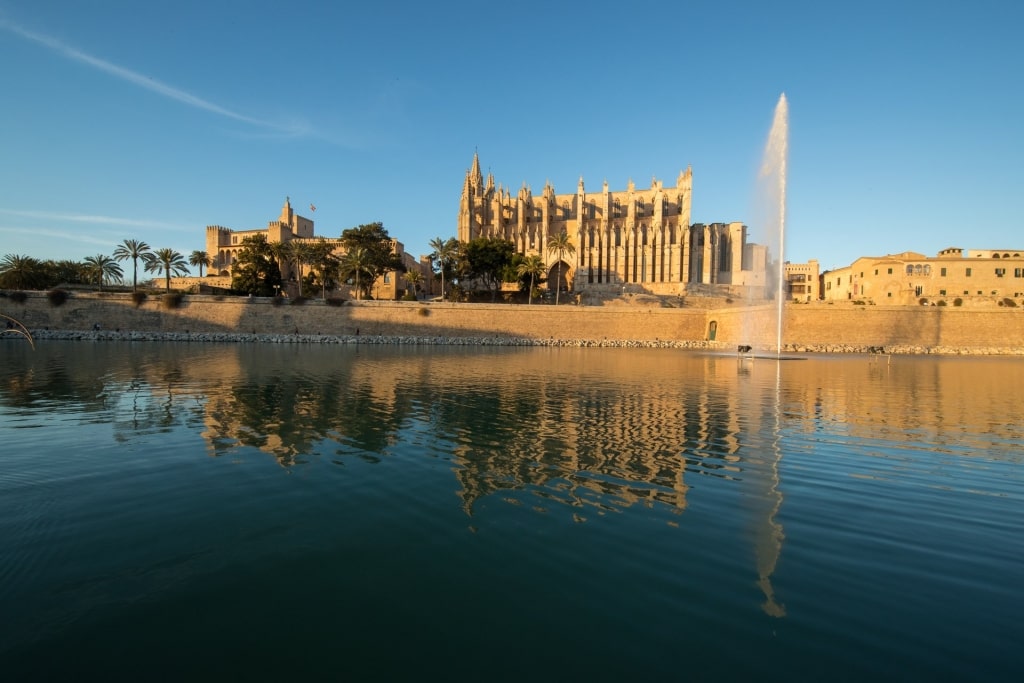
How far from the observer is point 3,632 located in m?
3.93

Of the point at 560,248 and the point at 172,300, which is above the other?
the point at 560,248

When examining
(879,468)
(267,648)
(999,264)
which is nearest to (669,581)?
(267,648)

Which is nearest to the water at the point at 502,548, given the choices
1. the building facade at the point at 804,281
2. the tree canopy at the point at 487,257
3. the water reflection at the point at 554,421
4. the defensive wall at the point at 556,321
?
the water reflection at the point at 554,421

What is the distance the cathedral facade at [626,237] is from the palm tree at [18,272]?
55180 millimetres

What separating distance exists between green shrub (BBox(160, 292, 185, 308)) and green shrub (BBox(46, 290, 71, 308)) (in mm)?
8452

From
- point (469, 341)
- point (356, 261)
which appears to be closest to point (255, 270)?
point (356, 261)

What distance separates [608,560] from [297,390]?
47.8 ft

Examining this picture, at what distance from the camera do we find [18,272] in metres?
59.1

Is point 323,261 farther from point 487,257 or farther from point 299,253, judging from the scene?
point 487,257

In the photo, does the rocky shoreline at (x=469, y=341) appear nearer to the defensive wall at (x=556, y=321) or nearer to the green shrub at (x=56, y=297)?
the defensive wall at (x=556, y=321)

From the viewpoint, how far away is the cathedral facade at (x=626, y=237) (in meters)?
79.2

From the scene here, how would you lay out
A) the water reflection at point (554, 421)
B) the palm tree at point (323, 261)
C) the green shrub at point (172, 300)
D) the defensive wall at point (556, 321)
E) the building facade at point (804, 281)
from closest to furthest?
the water reflection at point (554, 421) < the defensive wall at point (556, 321) < the green shrub at point (172, 300) < the palm tree at point (323, 261) < the building facade at point (804, 281)

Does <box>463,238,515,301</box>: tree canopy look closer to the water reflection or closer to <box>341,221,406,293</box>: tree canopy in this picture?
<box>341,221,406,293</box>: tree canopy

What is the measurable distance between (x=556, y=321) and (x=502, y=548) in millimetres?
53267
